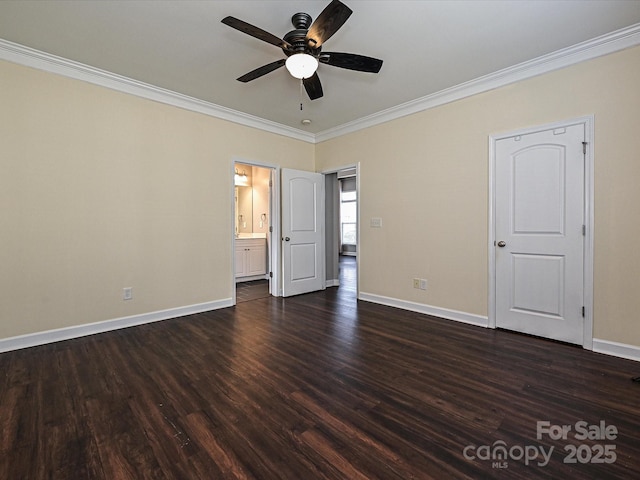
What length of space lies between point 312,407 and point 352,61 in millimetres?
2565

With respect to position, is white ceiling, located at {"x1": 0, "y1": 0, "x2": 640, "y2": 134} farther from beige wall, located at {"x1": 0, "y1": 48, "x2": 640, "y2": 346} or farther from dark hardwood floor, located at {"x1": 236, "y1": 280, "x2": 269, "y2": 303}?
dark hardwood floor, located at {"x1": 236, "y1": 280, "x2": 269, "y2": 303}

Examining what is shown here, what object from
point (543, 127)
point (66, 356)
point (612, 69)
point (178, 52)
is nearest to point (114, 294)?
point (66, 356)

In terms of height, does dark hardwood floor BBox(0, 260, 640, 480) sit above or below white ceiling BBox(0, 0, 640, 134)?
below

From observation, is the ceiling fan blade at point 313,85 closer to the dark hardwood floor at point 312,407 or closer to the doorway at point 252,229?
the dark hardwood floor at point 312,407

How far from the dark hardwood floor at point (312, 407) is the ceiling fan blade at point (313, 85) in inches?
96.1

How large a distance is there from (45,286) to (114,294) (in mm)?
595

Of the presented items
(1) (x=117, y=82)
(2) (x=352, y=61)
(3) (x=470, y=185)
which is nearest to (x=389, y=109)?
(3) (x=470, y=185)

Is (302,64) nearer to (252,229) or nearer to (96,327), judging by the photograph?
(96,327)

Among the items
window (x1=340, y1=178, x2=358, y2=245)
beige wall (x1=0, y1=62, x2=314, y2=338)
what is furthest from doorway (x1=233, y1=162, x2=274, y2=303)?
window (x1=340, y1=178, x2=358, y2=245)

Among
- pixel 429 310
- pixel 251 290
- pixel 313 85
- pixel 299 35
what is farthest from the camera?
pixel 251 290

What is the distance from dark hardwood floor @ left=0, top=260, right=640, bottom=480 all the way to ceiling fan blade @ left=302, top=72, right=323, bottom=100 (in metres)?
2.44

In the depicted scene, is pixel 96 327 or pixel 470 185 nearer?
pixel 96 327

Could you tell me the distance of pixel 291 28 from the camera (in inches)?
99.2

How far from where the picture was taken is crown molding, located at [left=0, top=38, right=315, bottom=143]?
2.80 metres
